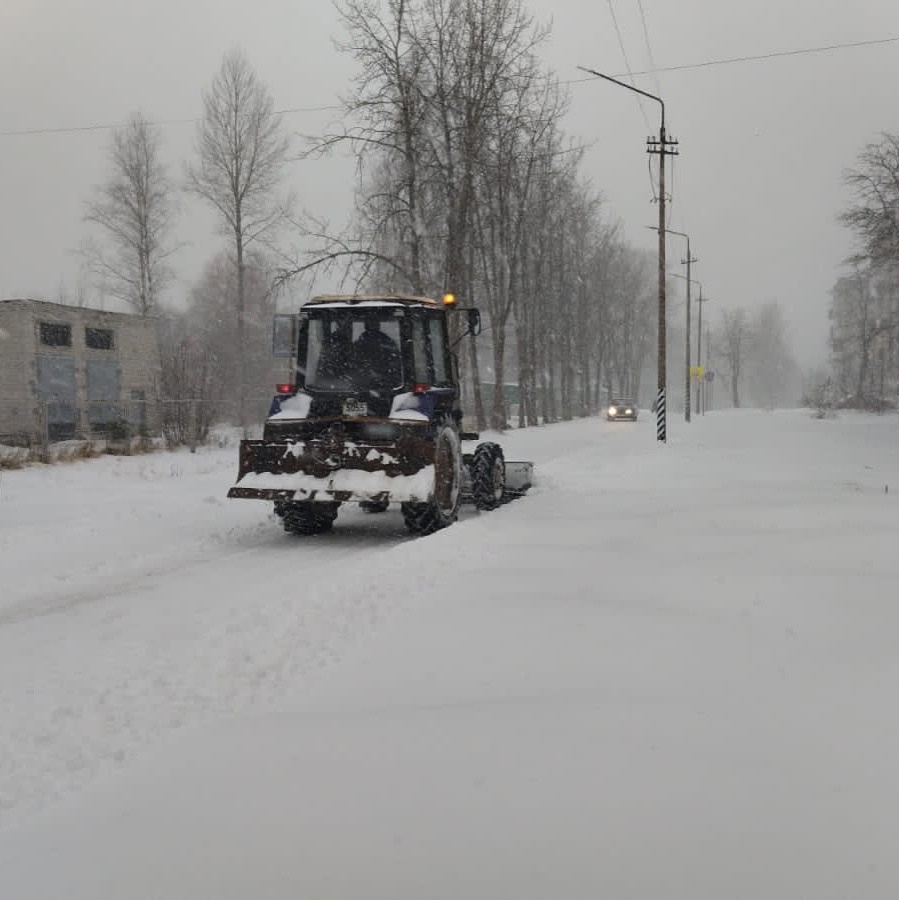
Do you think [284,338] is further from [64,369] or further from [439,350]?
[64,369]

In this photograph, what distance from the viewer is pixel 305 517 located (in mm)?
9375

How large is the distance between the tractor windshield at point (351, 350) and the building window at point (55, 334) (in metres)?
22.1

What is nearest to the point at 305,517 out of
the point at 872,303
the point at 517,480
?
the point at 517,480

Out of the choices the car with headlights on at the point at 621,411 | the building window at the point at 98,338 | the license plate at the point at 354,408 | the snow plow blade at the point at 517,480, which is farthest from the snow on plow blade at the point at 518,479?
the car with headlights on at the point at 621,411

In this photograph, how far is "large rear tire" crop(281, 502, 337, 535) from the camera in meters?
9.23

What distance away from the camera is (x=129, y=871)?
249 cm

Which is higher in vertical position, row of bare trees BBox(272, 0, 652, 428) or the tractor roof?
row of bare trees BBox(272, 0, 652, 428)

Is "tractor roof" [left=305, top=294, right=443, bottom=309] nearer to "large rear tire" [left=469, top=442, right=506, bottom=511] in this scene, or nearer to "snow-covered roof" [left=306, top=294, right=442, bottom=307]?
"snow-covered roof" [left=306, top=294, right=442, bottom=307]

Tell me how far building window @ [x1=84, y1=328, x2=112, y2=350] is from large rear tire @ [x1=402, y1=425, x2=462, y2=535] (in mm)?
24425

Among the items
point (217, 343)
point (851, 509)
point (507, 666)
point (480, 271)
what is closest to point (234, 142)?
point (217, 343)

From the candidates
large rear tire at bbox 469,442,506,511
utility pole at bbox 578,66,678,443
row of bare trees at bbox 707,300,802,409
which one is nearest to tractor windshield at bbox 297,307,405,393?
large rear tire at bbox 469,442,506,511

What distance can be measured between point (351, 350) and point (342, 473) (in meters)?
1.67

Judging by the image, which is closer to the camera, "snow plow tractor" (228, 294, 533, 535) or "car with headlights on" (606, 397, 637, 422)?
"snow plow tractor" (228, 294, 533, 535)

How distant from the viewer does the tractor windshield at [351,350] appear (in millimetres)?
9305
